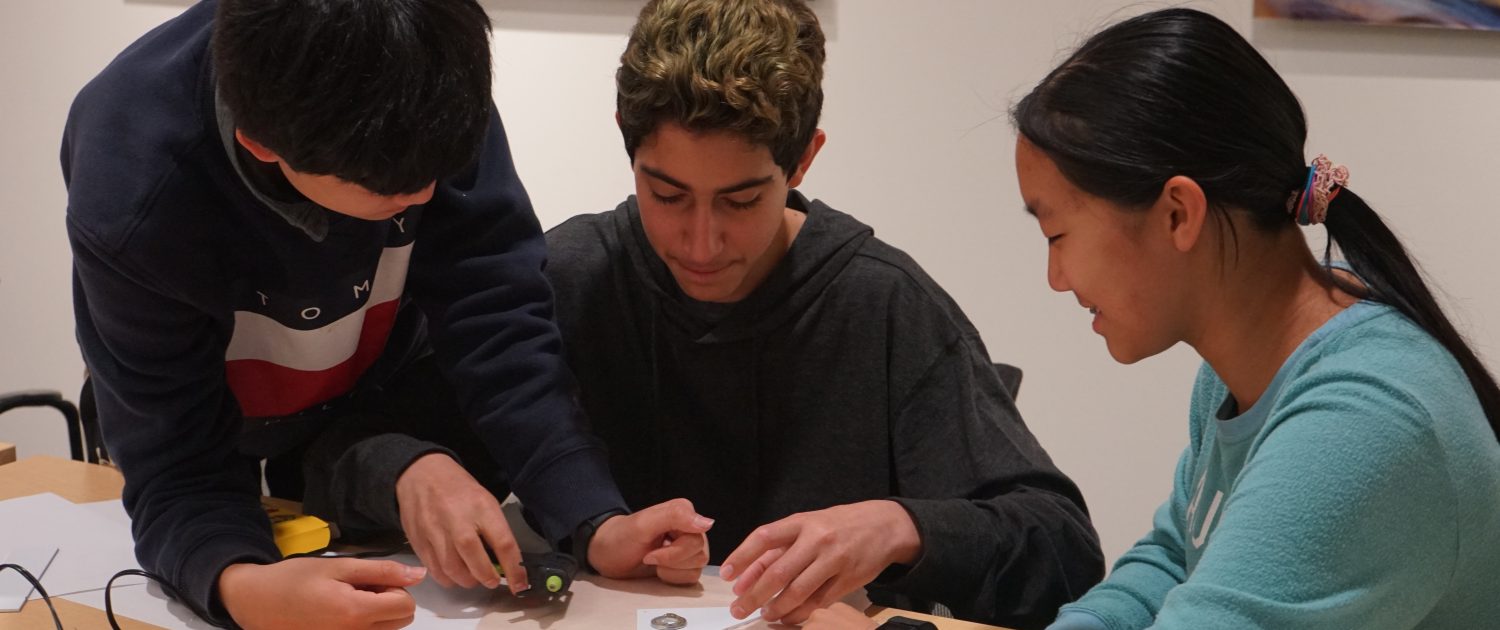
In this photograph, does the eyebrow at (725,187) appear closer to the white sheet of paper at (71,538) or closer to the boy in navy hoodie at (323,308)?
the boy in navy hoodie at (323,308)

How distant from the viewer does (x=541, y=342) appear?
1.26 metres

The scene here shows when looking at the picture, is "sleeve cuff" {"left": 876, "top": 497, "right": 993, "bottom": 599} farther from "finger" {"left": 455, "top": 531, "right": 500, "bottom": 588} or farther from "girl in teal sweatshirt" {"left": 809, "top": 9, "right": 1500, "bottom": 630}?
"finger" {"left": 455, "top": 531, "right": 500, "bottom": 588}

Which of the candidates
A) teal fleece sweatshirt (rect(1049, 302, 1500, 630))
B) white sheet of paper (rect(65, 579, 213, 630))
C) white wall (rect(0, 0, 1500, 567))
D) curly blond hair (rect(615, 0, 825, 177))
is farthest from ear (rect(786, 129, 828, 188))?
white wall (rect(0, 0, 1500, 567))

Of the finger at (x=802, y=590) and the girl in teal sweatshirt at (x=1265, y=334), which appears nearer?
the girl in teal sweatshirt at (x=1265, y=334)

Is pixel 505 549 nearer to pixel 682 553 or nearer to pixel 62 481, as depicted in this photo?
pixel 682 553

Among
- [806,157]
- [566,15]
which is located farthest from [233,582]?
[566,15]

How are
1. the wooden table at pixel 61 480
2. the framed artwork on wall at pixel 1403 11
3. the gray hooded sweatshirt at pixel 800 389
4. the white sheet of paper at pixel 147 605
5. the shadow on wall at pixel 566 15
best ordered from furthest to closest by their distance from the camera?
the shadow on wall at pixel 566 15, the framed artwork on wall at pixel 1403 11, the wooden table at pixel 61 480, the gray hooded sweatshirt at pixel 800 389, the white sheet of paper at pixel 147 605

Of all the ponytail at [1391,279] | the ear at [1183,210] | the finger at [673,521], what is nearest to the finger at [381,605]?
the finger at [673,521]

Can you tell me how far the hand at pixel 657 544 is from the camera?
43.3 inches

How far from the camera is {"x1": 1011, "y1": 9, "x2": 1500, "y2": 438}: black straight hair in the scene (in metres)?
0.86

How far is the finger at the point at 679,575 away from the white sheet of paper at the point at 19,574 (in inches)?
22.1

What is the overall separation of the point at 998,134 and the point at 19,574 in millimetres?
1662

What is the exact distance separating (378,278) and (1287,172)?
2.70 ft

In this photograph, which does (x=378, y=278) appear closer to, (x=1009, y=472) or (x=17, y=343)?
(x=1009, y=472)
